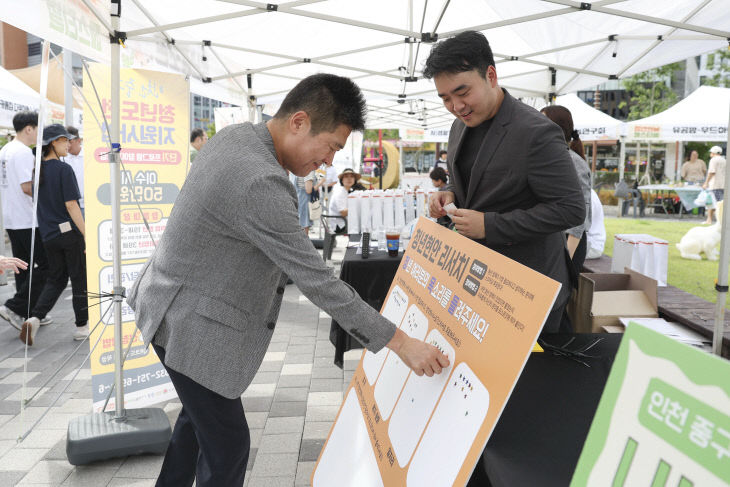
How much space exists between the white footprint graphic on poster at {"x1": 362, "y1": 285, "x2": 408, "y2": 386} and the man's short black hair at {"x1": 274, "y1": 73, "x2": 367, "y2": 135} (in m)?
0.74

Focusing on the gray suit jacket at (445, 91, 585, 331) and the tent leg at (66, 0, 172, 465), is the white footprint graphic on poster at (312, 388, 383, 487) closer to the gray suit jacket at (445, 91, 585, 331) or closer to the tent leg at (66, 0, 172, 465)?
the gray suit jacket at (445, 91, 585, 331)

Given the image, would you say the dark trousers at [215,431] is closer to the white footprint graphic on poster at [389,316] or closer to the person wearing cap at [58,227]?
the white footprint graphic on poster at [389,316]

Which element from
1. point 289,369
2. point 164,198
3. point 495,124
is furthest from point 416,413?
point 289,369

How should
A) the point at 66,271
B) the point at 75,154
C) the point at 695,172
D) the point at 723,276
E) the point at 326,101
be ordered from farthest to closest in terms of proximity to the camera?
the point at 695,172, the point at 75,154, the point at 66,271, the point at 723,276, the point at 326,101

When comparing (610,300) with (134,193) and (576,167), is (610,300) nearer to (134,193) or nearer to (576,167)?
(576,167)

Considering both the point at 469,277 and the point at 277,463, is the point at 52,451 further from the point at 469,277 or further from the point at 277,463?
the point at 469,277

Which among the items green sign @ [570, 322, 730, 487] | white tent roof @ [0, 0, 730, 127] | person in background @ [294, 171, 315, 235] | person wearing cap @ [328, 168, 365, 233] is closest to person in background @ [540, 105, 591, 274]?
white tent roof @ [0, 0, 730, 127]

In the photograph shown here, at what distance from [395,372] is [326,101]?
88cm

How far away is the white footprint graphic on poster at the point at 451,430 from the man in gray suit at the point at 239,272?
0.11 metres

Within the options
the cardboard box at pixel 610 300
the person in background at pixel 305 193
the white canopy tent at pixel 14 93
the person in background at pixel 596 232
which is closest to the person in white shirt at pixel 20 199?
the white canopy tent at pixel 14 93

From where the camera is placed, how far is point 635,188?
44.8 feet

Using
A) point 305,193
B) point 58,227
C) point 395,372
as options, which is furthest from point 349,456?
point 305,193

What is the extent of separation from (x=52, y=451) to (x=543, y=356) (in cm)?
264

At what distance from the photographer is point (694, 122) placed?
912cm
